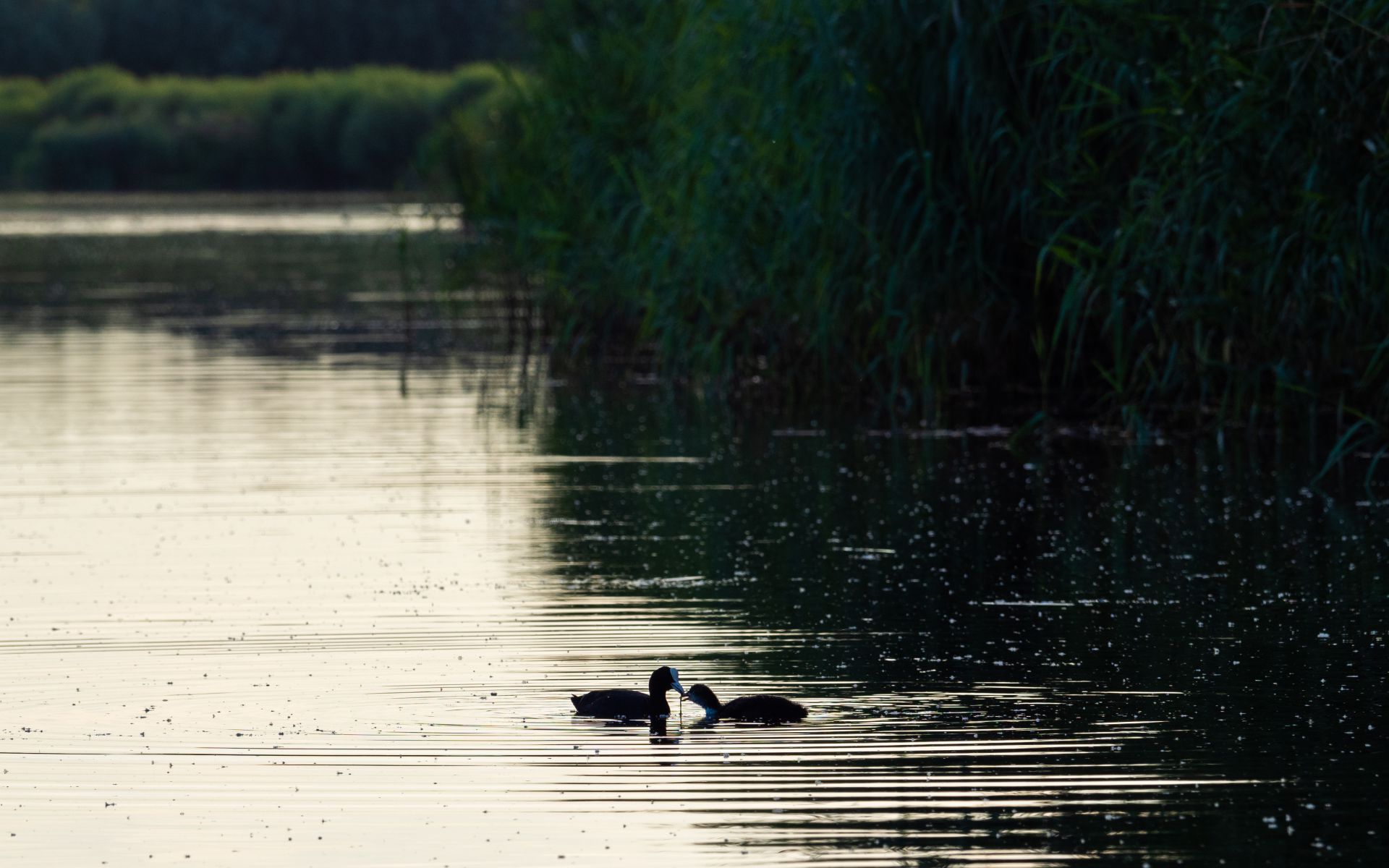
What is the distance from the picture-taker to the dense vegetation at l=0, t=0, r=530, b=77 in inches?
3278

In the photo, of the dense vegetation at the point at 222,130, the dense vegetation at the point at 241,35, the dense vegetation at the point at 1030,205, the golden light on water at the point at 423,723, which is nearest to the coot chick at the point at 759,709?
the golden light on water at the point at 423,723

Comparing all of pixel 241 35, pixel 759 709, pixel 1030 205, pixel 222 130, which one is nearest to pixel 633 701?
pixel 759 709

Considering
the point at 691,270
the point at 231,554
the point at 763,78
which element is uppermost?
the point at 763,78

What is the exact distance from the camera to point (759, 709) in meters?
7.26

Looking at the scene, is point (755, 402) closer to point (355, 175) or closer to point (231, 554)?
point (231, 554)

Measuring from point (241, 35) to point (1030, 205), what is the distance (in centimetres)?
7534

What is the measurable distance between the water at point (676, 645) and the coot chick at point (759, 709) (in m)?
0.05

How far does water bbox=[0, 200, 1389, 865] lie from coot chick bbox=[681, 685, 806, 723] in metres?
0.05

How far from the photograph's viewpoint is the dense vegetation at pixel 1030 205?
12.4m

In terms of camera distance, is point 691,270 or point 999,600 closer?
point 999,600

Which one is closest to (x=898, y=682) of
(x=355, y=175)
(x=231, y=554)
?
(x=231, y=554)

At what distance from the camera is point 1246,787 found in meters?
6.60

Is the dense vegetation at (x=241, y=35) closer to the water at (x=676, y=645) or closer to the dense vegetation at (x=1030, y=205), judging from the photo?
the dense vegetation at (x=1030, y=205)

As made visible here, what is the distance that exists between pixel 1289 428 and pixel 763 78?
3.96 meters
